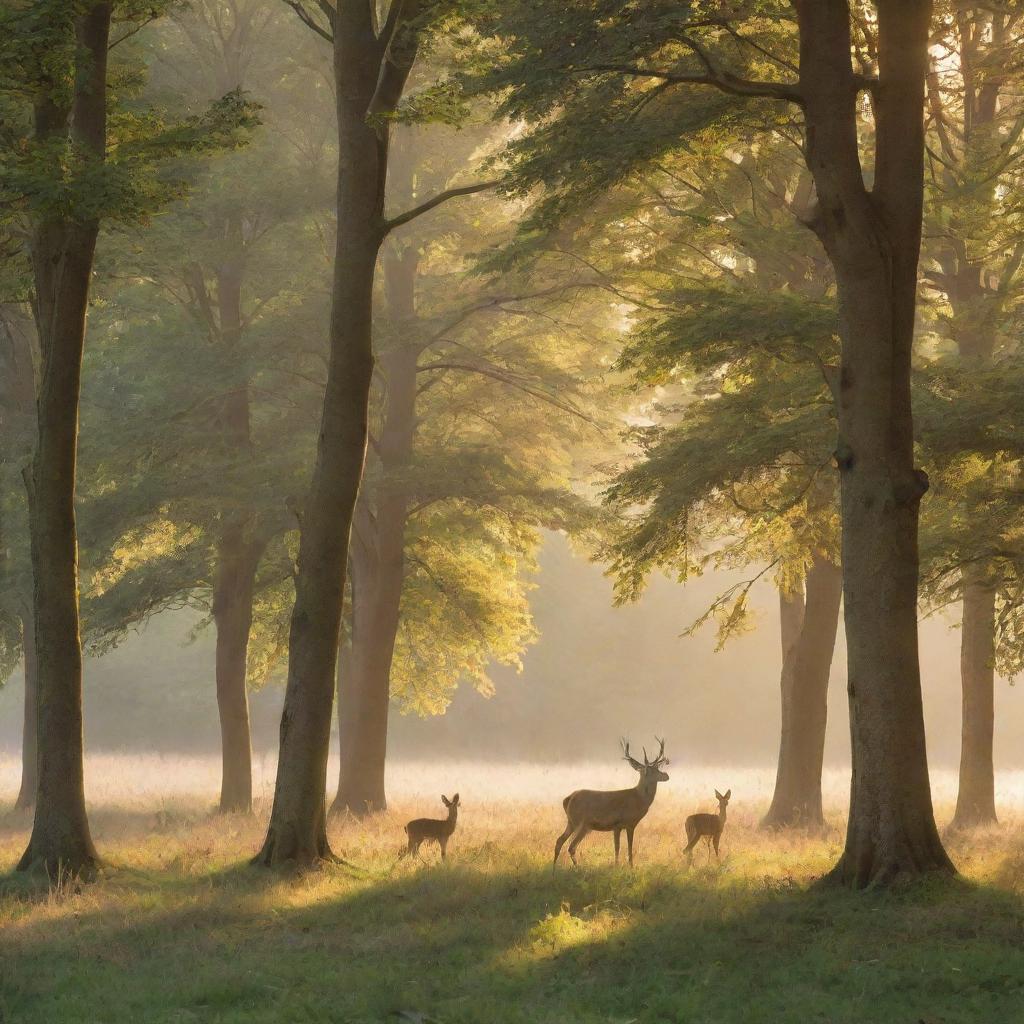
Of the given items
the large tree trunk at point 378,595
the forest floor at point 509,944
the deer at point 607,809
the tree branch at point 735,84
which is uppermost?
the tree branch at point 735,84

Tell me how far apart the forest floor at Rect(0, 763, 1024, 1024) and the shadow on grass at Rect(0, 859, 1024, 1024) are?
0.07ft

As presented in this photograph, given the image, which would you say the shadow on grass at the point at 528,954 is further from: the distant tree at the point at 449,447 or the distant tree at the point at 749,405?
the distant tree at the point at 449,447

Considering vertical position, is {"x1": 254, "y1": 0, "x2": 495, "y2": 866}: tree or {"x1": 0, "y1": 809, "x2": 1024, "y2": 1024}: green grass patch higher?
{"x1": 254, "y1": 0, "x2": 495, "y2": 866}: tree

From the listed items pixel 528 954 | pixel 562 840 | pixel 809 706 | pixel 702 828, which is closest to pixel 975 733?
pixel 809 706

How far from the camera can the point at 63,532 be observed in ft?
43.5

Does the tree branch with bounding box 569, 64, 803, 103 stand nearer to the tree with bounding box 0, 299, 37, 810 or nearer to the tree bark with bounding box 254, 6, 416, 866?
the tree bark with bounding box 254, 6, 416, 866

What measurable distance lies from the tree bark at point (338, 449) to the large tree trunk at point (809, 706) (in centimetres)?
856

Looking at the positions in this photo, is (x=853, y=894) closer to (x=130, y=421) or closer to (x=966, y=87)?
(x=966, y=87)

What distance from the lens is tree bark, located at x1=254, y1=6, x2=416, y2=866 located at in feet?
43.9

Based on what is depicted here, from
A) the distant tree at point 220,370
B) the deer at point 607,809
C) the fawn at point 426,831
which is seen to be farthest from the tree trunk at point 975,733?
the distant tree at point 220,370

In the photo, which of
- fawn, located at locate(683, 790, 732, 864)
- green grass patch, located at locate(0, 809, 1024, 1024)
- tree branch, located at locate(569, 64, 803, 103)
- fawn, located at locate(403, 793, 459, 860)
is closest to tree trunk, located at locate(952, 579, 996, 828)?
green grass patch, located at locate(0, 809, 1024, 1024)

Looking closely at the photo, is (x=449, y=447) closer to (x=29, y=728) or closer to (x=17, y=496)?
(x=17, y=496)

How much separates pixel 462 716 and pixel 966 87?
1715 inches

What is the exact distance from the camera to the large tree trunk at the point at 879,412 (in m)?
10.8
